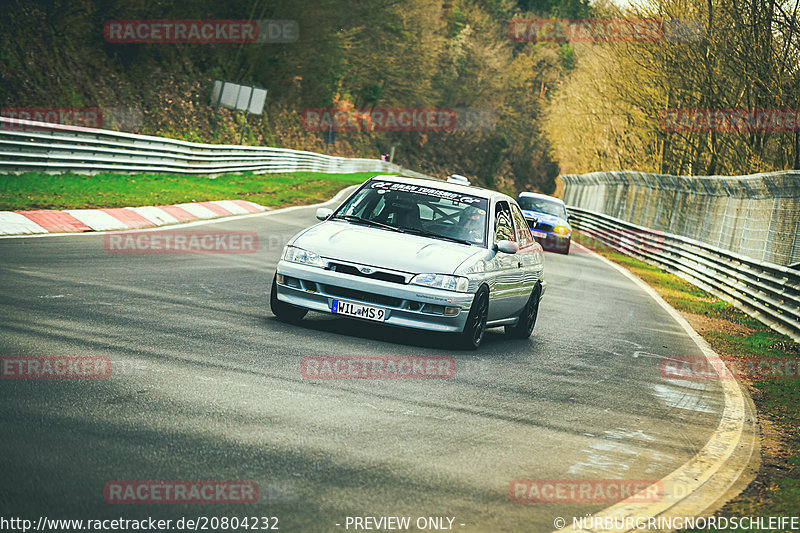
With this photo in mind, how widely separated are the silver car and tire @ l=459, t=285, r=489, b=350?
0.01 m

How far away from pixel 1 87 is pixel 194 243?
1682cm

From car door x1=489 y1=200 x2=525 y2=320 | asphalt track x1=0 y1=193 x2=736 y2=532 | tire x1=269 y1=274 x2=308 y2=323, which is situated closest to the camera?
asphalt track x1=0 y1=193 x2=736 y2=532

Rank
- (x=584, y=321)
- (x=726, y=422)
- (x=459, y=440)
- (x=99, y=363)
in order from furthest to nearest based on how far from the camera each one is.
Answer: (x=584, y=321) → (x=726, y=422) → (x=99, y=363) → (x=459, y=440)

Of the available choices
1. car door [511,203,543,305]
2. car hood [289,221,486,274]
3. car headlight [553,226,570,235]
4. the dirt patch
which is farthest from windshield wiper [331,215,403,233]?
car headlight [553,226,570,235]

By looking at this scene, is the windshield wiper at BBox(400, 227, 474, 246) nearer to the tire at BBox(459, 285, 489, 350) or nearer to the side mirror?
the side mirror

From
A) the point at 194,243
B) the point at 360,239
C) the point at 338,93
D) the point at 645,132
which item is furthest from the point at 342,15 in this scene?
the point at 360,239

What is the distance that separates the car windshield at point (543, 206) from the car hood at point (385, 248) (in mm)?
19530

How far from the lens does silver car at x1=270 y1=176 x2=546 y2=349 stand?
30.5ft

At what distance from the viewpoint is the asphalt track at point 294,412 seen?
4.74 meters

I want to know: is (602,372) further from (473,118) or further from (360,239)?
(473,118)

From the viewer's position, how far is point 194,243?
16.6 m

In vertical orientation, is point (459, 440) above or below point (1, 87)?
below

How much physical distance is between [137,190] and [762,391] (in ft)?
53.7

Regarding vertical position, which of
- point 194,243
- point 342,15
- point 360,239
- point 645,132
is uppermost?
point 342,15
